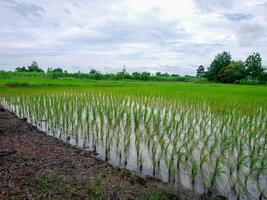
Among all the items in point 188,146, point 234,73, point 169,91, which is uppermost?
point 234,73

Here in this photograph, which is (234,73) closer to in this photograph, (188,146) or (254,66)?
(254,66)

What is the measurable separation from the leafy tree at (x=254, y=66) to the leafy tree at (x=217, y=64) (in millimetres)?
5545

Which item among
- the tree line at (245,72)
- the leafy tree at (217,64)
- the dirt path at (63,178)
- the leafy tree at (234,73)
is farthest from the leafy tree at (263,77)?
the dirt path at (63,178)

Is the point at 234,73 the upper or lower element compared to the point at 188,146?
upper

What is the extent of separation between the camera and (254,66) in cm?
4253

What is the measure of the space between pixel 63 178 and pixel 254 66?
45.7m

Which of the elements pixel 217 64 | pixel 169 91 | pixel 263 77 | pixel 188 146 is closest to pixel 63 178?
pixel 188 146

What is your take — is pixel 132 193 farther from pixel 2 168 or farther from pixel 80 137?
pixel 80 137

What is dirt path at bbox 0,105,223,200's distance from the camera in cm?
Result: 304

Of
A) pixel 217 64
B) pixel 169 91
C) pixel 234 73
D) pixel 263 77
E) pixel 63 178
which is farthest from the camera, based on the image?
pixel 217 64

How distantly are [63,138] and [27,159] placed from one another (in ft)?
6.68

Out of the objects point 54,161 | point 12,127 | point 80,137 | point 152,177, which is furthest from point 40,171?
point 12,127

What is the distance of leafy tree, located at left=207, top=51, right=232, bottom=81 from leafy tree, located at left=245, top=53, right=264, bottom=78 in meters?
5.54

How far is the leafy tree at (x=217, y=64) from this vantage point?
48256mm
